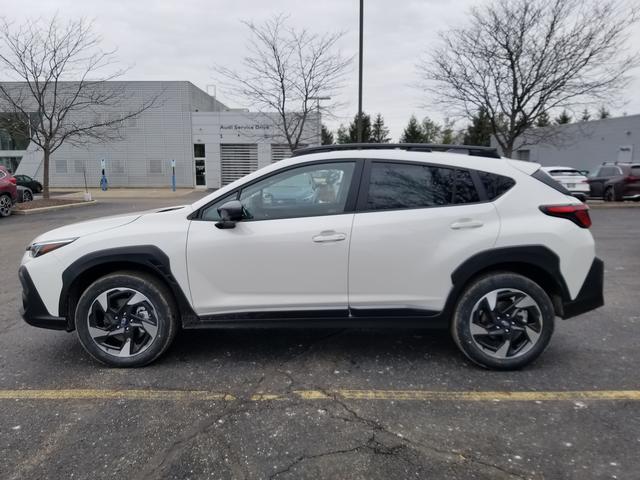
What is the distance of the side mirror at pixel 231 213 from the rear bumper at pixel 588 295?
2.52m

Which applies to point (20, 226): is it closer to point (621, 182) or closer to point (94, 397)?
point (94, 397)

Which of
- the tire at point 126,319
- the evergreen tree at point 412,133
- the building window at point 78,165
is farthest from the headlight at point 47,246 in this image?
the evergreen tree at point 412,133

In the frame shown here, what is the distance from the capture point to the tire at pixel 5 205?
1450 centimetres

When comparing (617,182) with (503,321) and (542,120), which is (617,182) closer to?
(542,120)

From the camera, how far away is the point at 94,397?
3.13 m

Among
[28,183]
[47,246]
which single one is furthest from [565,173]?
[28,183]

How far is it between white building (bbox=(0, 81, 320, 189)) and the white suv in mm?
30671

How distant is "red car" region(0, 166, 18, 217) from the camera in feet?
47.4

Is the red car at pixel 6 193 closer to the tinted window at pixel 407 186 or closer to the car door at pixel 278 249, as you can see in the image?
the car door at pixel 278 249

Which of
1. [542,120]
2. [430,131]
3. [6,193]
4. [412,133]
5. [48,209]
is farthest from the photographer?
[430,131]

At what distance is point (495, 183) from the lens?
3.49m

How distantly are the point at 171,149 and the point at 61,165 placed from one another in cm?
896

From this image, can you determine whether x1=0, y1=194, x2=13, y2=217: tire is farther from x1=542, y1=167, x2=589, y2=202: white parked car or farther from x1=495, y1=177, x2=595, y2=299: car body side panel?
x1=542, y1=167, x2=589, y2=202: white parked car

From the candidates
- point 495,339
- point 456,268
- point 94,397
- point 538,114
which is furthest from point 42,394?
point 538,114
